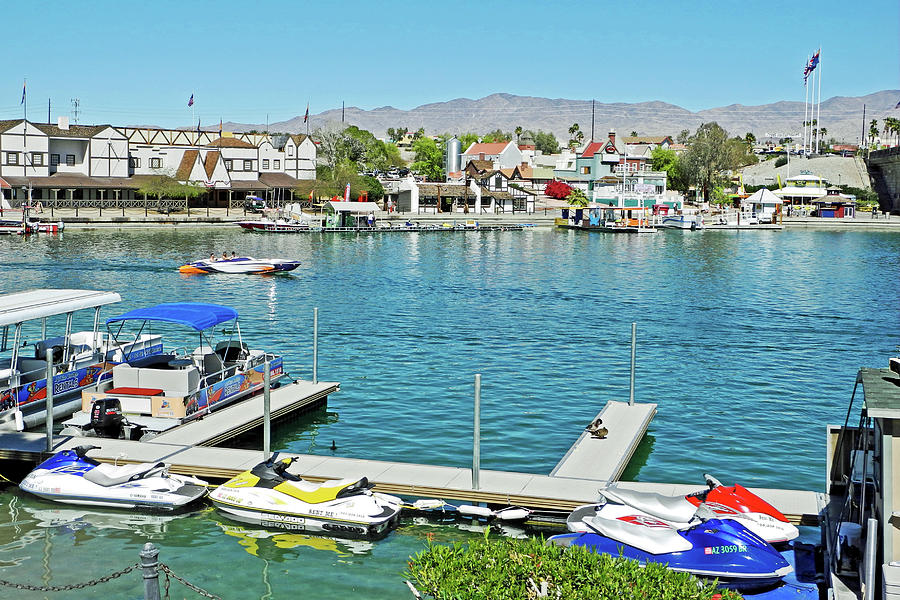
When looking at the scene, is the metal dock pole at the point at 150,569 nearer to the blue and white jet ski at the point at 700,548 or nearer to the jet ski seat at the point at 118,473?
the blue and white jet ski at the point at 700,548

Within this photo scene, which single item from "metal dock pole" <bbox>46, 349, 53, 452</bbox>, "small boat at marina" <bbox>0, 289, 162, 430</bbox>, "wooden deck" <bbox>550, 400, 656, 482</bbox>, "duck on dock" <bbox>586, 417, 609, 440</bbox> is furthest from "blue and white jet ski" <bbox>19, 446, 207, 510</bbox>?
"duck on dock" <bbox>586, 417, 609, 440</bbox>

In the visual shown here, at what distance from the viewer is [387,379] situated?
31.8 metres

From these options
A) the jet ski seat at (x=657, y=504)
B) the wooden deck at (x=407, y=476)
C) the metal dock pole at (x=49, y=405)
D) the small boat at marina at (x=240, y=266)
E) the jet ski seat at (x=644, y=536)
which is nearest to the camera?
the jet ski seat at (x=644, y=536)

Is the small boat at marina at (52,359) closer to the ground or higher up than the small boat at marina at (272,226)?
closer to the ground

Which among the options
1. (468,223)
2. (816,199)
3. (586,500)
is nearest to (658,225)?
(468,223)

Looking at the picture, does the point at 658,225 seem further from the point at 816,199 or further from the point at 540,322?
the point at 540,322

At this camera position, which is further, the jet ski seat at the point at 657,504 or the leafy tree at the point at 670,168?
the leafy tree at the point at 670,168

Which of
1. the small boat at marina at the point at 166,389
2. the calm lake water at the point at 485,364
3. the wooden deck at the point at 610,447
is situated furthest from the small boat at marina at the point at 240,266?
the wooden deck at the point at 610,447

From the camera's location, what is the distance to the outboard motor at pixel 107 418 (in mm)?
21152

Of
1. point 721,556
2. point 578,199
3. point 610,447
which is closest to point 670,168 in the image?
point 578,199

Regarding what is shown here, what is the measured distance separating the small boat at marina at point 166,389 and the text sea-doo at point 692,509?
24.6ft

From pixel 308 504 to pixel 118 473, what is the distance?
12.8ft

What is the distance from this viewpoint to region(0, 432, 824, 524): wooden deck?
17.3 metres

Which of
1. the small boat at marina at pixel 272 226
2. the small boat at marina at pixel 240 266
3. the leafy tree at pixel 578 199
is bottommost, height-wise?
the small boat at marina at pixel 240 266
